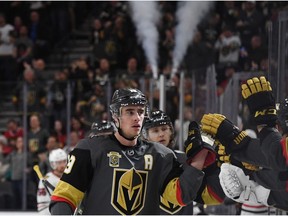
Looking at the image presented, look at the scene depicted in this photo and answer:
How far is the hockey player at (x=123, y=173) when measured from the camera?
427 cm

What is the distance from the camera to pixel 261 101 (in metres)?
4.46

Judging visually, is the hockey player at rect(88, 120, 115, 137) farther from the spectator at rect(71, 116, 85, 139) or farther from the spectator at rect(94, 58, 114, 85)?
the spectator at rect(94, 58, 114, 85)

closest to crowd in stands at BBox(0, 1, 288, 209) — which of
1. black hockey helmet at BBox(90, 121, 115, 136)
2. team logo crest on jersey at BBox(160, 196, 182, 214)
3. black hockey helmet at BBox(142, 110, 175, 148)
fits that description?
black hockey helmet at BBox(90, 121, 115, 136)

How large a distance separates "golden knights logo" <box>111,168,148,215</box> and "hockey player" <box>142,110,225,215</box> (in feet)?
1.12

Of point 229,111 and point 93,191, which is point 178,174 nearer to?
point 93,191

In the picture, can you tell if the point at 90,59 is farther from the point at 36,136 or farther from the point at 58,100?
the point at 36,136

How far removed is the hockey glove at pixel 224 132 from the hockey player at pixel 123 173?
21cm

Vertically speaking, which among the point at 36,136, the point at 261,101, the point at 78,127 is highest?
the point at 261,101

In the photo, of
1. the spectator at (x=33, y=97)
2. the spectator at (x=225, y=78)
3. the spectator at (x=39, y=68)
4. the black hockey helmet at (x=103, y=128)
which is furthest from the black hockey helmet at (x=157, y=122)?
the spectator at (x=39, y=68)

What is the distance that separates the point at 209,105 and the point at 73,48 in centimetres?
537

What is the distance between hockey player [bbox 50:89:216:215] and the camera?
427cm

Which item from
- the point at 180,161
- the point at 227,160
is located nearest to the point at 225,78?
the point at 180,161

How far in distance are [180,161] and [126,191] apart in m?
0.86

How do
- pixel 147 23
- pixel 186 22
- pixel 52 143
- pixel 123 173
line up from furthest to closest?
1. pixel 147 23
2. pixel 186 22
3. pixel 52 143
4. pixel 123 173
